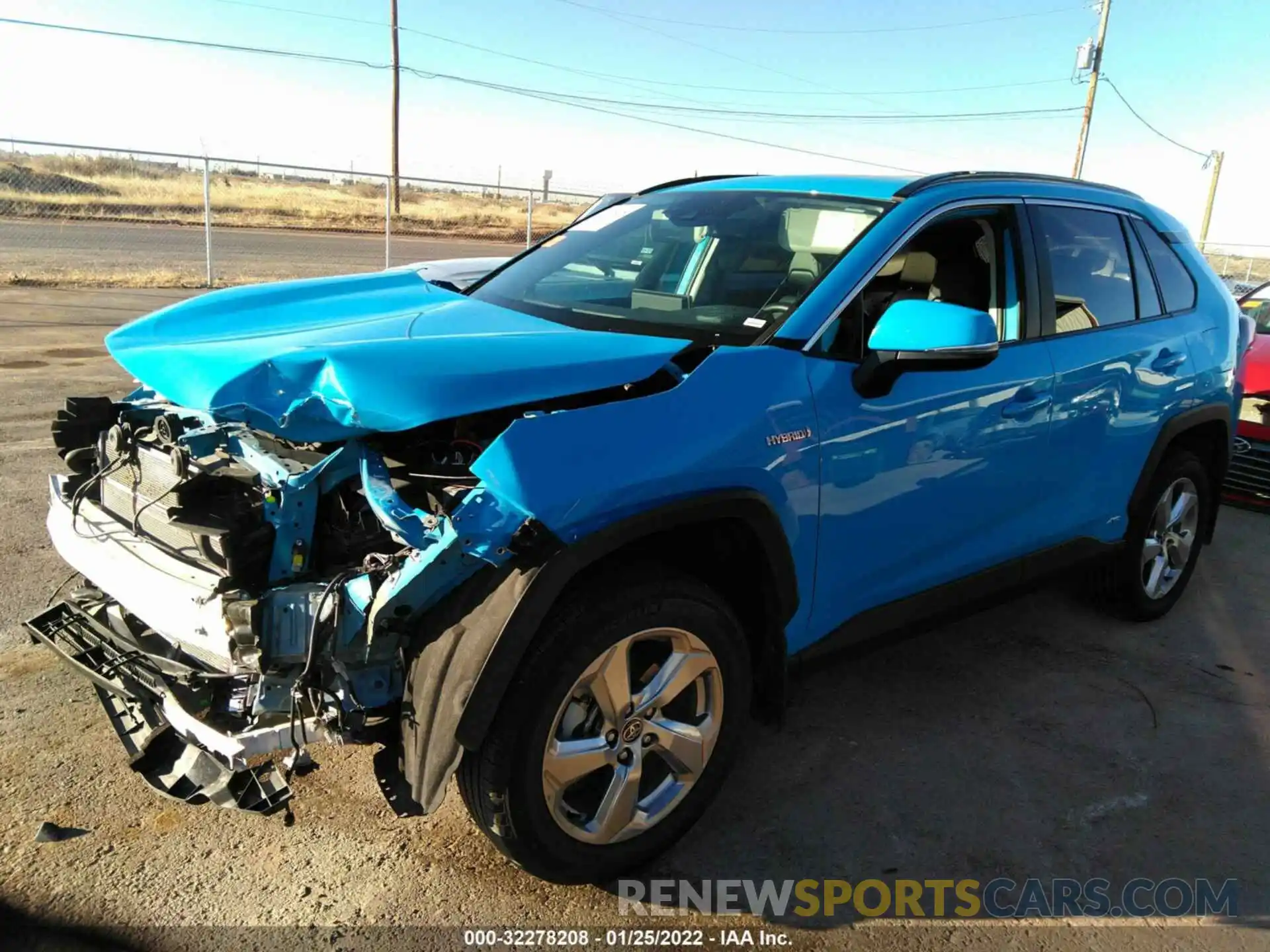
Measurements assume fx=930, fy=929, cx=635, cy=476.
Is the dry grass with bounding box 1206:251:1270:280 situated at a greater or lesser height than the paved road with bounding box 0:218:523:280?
greater

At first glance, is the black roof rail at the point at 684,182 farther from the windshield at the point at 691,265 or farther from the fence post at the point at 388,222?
the fence post at the point at 388,222

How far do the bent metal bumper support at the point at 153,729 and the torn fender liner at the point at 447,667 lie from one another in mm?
379

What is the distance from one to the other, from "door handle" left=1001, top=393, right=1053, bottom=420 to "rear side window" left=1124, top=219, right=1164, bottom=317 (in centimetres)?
106

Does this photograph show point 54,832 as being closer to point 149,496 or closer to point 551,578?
point 149,496

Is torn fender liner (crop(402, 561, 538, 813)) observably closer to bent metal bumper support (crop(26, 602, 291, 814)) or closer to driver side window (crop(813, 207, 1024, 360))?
bent metal bumper support (crop(26, 602, 291, 814))

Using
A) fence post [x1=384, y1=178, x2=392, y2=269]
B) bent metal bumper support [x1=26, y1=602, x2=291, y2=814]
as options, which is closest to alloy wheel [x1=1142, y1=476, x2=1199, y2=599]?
bent metal bumper support [x1=26, y1=602, x2=291, y2=814]

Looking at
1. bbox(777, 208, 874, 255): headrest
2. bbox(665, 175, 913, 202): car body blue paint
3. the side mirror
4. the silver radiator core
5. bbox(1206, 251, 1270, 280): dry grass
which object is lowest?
the silver radiator core

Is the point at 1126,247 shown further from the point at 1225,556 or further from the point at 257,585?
the point at 257,585

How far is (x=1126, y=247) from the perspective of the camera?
4148mm

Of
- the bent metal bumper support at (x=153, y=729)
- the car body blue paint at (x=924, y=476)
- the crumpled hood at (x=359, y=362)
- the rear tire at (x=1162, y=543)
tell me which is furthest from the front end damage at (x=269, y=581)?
the rear tire at (x=1162, y=543)

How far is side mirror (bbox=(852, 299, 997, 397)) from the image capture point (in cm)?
270

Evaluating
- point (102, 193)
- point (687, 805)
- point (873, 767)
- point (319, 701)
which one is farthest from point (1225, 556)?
point (102, 193)

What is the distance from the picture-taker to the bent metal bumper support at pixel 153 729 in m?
2.30

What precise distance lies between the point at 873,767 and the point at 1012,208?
7.07 ft
